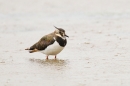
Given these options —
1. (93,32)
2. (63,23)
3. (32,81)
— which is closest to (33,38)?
(93,32)

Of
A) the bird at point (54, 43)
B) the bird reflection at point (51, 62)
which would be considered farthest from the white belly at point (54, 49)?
the bird reflection at point (51, 62)

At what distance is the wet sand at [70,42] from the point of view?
27.9 ft

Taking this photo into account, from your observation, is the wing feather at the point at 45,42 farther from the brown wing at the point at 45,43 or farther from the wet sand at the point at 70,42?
the wet sand at the point at 70,42

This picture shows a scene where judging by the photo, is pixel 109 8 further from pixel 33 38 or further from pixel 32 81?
pixel 32 81

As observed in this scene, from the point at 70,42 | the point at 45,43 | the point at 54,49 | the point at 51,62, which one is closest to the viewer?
the point at 51,62

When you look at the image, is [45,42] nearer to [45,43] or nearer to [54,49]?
[45,43]

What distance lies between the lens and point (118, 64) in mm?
9555

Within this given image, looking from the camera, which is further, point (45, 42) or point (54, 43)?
point (45, 42)

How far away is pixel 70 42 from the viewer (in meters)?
12.6

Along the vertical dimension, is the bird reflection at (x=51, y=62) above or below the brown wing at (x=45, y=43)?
below

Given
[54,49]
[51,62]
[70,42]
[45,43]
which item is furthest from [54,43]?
[70,42]

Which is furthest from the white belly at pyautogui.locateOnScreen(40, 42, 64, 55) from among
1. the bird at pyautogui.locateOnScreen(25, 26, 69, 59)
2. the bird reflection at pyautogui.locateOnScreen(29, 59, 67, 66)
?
the bird reflection at pyautogui.locateOnScreen(29, 59, 67, 66)

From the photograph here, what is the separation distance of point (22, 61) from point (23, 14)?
23.7 ft

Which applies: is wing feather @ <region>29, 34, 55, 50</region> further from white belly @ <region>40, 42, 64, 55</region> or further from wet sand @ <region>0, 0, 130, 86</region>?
wet sand @ <region>0, 0, 130, 86</region>
